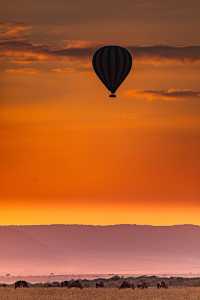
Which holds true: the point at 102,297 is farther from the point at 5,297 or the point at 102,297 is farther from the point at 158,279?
the point at 158,279

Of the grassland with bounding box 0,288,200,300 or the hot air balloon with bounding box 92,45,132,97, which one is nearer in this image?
the hot air balloon with bounding box 92,45,132,97

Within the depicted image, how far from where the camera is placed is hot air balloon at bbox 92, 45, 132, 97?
185 ft

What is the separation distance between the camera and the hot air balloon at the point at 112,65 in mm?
56438

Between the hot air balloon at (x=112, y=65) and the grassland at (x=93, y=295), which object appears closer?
the hot air balloon at (x=112, y=65)

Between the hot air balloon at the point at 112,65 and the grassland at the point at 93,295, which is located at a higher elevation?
the hot air balloon at the point at 112,65

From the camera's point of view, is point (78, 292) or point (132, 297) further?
point (78, 292)

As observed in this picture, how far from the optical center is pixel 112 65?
5778 centimetres

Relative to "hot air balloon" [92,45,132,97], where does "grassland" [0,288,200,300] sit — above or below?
below

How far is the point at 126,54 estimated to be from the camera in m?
57.5

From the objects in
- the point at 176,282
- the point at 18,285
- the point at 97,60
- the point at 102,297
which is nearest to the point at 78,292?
the point at 102,297

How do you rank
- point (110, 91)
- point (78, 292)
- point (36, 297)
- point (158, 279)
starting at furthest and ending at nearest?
point (158, 279) < point (78, 292) < point (36, 297) < point (110, 91)

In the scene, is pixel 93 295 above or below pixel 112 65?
below

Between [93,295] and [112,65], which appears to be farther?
[93,295]

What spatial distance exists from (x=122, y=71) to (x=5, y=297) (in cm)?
1475
